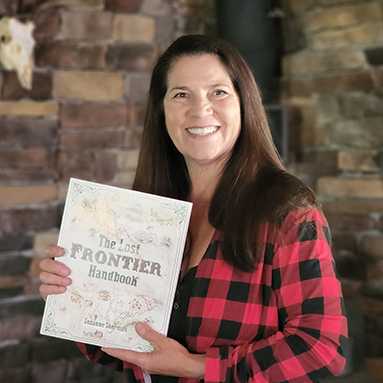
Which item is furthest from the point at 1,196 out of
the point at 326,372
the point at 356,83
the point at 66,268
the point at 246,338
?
the point at 356,83

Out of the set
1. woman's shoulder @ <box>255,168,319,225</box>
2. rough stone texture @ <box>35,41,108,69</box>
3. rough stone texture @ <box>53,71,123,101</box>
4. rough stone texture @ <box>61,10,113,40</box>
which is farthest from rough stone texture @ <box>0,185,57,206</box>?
woman's shoulder @ <box>255,168,319,225</box>

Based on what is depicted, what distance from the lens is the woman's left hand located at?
91 cm

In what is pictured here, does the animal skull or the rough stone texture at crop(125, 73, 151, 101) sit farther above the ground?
the animal skull

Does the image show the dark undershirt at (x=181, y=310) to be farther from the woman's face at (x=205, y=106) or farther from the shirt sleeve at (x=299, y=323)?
the woman's face at (x=205, y=106)

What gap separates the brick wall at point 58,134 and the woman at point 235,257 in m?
0.86

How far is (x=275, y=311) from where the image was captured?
90cm

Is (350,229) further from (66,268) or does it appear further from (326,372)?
(66,268)

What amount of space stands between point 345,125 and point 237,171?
1.29 meters

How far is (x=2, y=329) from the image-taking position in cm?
186

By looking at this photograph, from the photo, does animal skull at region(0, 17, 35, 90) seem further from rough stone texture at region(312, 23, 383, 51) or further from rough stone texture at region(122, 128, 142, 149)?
rough stone texture at region(312, 23, 383, 51)

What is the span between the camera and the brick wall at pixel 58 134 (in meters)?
1.84

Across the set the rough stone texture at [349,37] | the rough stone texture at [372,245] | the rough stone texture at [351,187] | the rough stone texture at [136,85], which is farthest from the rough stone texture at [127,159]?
the rough stone texture at [372,245]

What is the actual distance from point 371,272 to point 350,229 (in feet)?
0.70

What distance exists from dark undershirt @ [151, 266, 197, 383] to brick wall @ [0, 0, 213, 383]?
1082 mm
